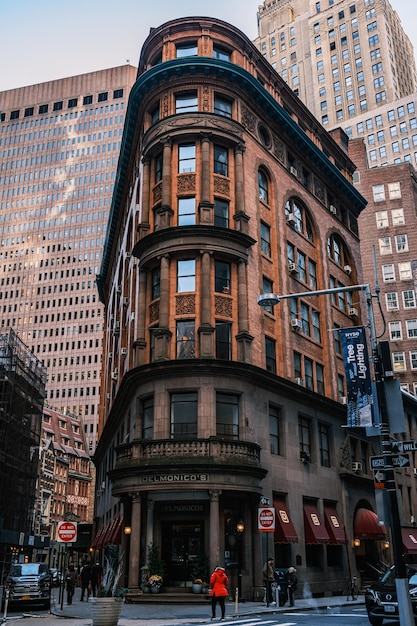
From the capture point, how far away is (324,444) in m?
39.6

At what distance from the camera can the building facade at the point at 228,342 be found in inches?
1132

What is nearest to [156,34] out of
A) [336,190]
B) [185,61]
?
[185,61]

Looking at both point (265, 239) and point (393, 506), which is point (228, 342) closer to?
point (265, 239)

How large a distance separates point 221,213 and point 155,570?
18.8m

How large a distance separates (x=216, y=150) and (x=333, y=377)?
17.0 meters

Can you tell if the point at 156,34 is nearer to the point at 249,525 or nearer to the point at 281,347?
the point at 281,347

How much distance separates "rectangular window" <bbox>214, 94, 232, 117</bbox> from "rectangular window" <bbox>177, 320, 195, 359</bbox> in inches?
538

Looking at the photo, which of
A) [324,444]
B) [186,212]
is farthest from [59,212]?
[324,444]

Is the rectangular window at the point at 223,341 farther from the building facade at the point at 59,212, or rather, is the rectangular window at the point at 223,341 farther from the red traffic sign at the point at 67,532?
the building facade at the point at 59,212

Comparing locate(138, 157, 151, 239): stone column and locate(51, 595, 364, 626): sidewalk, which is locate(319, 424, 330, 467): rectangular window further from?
locate(138, 157, 151, 239): stone column

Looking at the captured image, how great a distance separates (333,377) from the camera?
4209 cm

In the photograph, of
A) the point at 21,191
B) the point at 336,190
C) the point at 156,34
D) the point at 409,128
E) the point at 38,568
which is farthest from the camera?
the point at 21,191

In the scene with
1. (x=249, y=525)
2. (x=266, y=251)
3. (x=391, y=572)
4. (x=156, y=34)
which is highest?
(x=156, y=34)

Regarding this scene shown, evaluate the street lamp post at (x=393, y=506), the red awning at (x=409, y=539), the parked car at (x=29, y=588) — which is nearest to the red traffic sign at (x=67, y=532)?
the parked car at (x=29, y=588)
